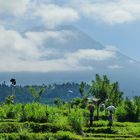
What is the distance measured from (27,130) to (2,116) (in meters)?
9.55

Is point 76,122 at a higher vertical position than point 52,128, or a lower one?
higher

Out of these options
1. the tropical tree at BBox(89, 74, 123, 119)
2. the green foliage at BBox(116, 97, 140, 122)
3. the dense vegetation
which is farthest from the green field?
the tropical tree at BBox(89, 74, 123, 119)

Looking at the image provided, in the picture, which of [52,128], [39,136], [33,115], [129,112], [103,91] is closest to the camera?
[39,136]

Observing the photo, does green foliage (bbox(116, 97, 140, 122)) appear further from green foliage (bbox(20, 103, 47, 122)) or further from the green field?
green foliage (bbox(20, 103, 47, 122))

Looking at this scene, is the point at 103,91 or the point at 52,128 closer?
the point at 52,128

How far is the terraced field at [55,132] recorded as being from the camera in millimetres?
34844

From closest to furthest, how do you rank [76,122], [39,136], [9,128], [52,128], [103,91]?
1. [39,136]
2. [9,128]
3. [52,128]
4. [76,122]
5. [103,91]

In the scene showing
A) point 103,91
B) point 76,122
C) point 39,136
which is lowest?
point 39,136

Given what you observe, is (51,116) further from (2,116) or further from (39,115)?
(2,116)

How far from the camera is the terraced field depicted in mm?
34844

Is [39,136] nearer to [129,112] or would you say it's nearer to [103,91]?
[129,112]

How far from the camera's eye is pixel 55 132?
37.9 m

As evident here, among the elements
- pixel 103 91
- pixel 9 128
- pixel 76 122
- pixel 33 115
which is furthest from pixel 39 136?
pixel 103 91

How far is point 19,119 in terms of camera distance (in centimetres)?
4331
